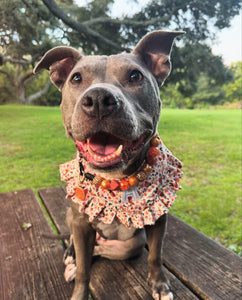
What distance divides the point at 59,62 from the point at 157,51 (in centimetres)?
53

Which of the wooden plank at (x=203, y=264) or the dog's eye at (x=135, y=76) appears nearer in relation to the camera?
the dog's eye at (x=135, y=76)

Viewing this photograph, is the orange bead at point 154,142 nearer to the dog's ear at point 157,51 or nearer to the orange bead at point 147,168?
the orange bead at point 147,168

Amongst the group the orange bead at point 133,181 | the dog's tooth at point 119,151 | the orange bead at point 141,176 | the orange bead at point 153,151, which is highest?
the dog's tooth at point 119,151

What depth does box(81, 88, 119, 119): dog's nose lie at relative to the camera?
1.05m

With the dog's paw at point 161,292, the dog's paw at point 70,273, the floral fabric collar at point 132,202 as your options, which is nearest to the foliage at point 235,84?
the floral fabric collar at point 132,202

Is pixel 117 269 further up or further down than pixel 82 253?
further down

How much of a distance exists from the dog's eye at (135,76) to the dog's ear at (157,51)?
0.19 meters

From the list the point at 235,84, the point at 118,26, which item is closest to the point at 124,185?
the point at 118,26

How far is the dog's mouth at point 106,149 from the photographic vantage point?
1146 mm

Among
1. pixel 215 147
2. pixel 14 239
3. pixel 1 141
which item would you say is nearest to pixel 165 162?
pixel 14 239

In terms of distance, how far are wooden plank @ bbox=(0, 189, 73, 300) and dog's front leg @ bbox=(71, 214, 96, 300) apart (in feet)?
0.26

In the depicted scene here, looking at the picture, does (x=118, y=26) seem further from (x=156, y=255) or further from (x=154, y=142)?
(x=156, y=255)

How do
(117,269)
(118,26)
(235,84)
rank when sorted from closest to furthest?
1. (117,269)
2. (118,26)
3. (235,84)

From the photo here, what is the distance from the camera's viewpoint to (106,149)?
1206 mm
